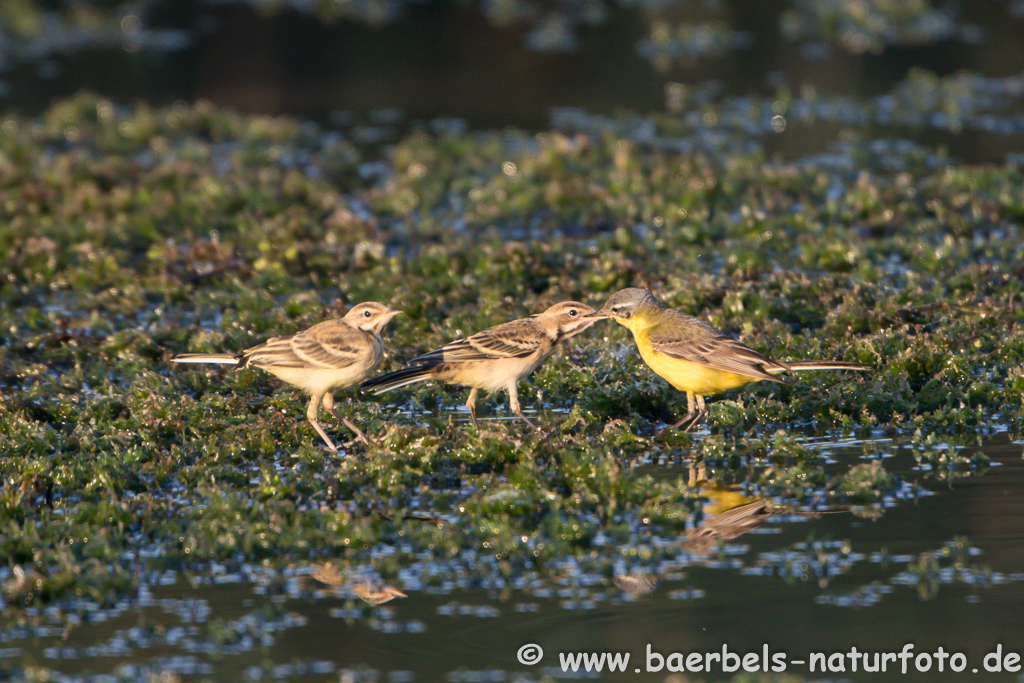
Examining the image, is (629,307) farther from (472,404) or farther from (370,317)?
(370,317)

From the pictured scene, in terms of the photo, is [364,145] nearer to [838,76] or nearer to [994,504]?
[838,76]

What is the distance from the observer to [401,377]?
11.2m

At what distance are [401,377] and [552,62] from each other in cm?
2091

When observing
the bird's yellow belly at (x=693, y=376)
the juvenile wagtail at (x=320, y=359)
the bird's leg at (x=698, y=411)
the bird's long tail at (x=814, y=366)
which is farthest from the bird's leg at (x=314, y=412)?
the bird's long tail at (x=814, y=366)

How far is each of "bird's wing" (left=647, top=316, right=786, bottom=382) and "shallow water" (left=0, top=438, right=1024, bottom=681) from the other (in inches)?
83.4

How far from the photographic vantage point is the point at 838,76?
27.8 m

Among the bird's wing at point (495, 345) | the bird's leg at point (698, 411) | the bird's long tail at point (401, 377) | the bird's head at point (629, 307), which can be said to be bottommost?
the bird's leg at point (698, 411)

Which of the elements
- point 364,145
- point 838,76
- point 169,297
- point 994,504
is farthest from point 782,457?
point 838,76

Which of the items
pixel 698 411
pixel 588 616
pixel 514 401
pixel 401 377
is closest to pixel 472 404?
pixel 514 401

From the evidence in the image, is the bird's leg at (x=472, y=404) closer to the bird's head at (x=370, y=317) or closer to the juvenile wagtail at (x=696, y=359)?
the bird's head at (x=370, y=317)

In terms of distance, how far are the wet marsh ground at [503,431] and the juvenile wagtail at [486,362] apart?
0.41 meters

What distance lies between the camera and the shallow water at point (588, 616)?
7.28 m

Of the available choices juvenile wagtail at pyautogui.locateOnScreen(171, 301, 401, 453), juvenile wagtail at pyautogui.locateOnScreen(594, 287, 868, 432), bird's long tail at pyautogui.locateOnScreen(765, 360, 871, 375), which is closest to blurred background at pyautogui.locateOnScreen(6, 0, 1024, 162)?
juvenile wagtail at pyautogui.locateOnScreen(594, 287, 868, 432)

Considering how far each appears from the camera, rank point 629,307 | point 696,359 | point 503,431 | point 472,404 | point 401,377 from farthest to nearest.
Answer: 1. point 629,307
2. point 472,404
3. point 401,377
4. point 696,359
5. point 503,431
